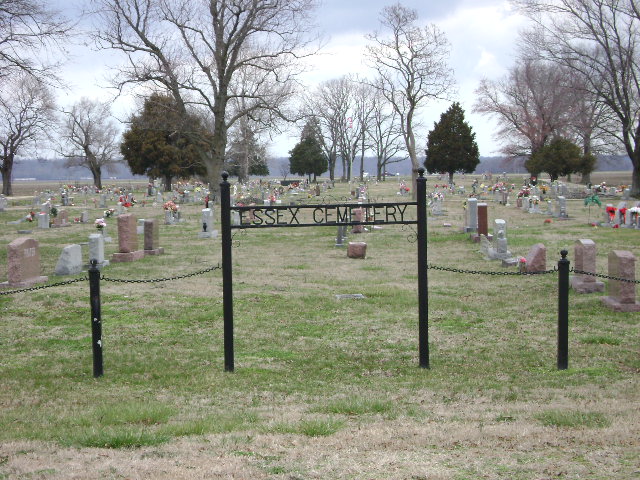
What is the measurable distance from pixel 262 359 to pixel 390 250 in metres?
12.0

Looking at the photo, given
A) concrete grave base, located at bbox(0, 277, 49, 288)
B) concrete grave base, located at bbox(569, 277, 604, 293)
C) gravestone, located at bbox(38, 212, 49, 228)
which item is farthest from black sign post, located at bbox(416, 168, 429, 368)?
gravestone, located at bbox(38, 212, 49, 228)

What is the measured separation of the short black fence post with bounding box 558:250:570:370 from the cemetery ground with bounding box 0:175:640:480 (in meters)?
0.17

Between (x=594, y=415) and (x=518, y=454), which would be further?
(x=594, y=415)

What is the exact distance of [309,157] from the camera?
85938 millimetres

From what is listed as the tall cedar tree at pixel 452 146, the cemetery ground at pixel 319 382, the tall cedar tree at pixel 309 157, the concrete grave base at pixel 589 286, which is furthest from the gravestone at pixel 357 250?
the tall cedar tree at pixel 309 157

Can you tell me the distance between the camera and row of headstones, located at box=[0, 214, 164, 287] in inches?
542

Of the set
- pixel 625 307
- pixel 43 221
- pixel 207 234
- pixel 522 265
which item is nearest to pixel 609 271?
pixel 625 307

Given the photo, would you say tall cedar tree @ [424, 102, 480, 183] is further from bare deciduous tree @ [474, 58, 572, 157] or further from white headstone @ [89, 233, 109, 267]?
white headstone @ [89, 233, 109, 267]

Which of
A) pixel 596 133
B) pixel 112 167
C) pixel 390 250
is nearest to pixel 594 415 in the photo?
pixel 390 250

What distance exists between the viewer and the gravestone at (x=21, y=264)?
13703 millimetres

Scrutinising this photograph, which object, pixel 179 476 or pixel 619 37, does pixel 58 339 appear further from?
pixel 619 37

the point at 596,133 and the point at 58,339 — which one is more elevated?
the point at 596,133

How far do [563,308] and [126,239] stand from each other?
12.8 metres

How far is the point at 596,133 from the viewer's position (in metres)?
66.0
